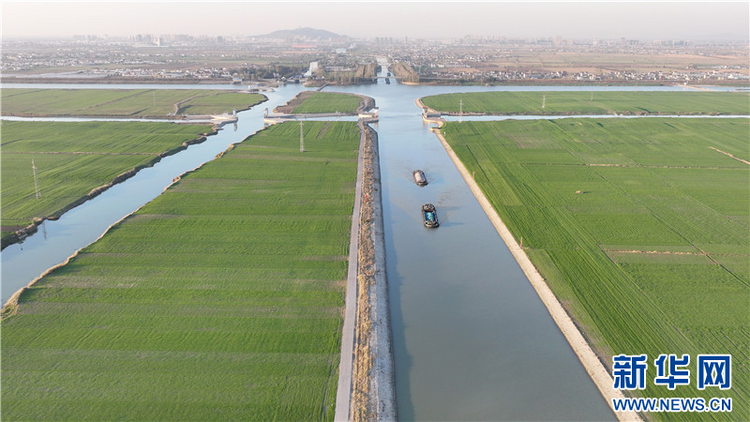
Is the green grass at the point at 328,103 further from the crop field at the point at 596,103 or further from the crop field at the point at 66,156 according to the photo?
the crop field at the point at 66,156

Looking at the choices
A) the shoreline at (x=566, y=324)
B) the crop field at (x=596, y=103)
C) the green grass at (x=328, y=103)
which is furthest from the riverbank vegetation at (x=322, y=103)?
the shoreline at (x=566, y=324)

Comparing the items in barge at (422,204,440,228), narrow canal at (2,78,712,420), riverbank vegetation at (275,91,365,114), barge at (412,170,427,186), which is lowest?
narrow canal at (2,78,712,420)

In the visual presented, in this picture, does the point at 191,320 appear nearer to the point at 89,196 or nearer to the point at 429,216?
the point at 429,216

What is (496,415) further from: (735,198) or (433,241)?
(735,198)

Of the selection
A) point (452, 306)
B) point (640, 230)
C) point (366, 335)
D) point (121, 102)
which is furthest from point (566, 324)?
point (121, 102)

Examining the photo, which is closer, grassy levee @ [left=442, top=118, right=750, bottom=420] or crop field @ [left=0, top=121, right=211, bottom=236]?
grassy levee @ [left=442, top=118, right=750, bottom=420]

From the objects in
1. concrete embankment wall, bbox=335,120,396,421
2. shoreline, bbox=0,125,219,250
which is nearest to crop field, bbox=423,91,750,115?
shoreline, bbox=0,125,219,250

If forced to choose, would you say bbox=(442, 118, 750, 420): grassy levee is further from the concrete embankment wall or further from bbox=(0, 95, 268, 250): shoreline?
bbox=(0, 95, 268, 250): shoreline
